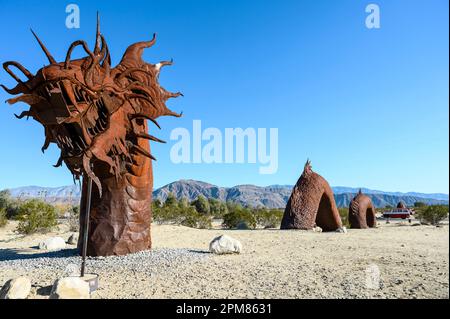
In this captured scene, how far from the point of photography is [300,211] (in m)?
13.9

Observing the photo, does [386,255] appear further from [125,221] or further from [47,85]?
[47,85]

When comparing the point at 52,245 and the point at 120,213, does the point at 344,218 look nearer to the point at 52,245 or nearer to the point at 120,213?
the point at 52,245

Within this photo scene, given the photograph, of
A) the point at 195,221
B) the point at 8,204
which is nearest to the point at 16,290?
the point at 195,221

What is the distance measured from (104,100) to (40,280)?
10.9 ft

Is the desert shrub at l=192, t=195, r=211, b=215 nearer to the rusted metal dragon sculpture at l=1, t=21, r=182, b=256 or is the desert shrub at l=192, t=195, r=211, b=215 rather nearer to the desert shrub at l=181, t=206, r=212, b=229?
the desert shrub at l=181, t=206, r=212, b=229

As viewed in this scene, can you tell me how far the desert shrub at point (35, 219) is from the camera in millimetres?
14938

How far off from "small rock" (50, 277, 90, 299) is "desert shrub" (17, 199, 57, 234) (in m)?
12.0

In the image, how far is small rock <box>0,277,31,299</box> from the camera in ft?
15.2

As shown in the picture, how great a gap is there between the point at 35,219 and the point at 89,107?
10975 millimetres

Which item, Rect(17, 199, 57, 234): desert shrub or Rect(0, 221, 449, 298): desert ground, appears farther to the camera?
Rect(17, 199, 57, 234): desert shrub

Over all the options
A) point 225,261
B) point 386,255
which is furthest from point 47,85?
point 386,255

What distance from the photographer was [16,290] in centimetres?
468
